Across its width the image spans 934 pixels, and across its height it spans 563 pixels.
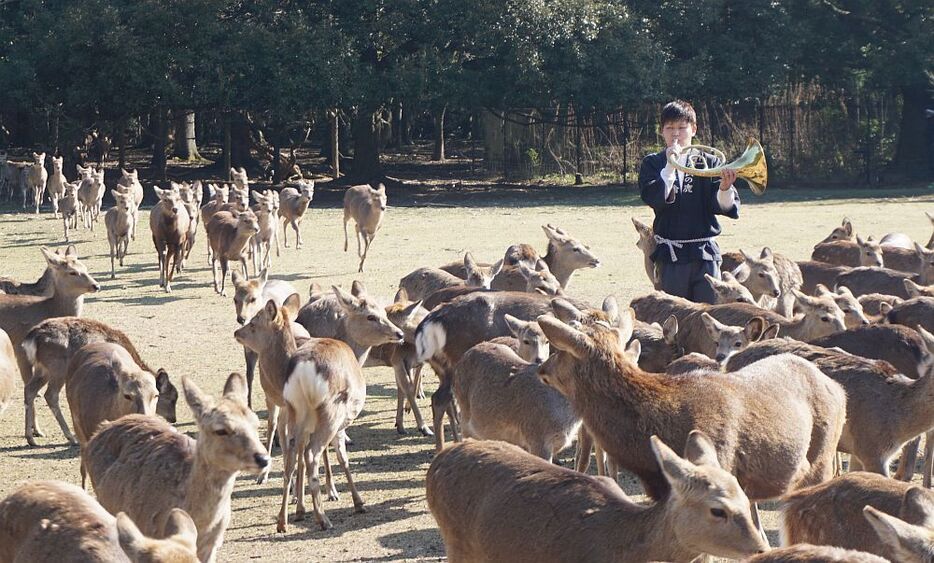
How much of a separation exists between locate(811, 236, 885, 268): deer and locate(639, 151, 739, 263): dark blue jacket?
539 cm

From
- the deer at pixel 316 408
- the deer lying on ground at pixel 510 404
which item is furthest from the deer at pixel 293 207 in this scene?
the deer lying on ground at pixel 510 404

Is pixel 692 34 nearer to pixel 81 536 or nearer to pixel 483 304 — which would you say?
pixel 483 304

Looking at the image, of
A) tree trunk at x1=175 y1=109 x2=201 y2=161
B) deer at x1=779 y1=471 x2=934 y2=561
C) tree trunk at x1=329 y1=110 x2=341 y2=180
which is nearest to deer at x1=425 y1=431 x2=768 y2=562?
deer at x1=779 y1=471 x2=934 y2=561

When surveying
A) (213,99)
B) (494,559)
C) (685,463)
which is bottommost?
(494,559)

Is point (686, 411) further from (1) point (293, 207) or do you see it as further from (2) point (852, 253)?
(1) point (293, 207)

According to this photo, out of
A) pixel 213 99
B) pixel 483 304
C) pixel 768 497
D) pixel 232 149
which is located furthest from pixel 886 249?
pixel 232 149

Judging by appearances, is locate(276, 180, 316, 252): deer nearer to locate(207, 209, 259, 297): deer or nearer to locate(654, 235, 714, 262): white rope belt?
locate(207, 209, 259, 297): deer

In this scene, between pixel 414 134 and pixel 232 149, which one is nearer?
pixel 232 149

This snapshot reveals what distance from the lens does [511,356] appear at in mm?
8141

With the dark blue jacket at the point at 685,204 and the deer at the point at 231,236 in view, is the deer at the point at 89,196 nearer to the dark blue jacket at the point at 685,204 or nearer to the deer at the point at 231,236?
the deer at the point at 231,236

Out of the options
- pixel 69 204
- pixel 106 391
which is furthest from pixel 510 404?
pixel 69 204

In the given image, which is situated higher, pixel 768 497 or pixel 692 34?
pixel 692 34

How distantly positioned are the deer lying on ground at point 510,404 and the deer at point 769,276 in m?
4.41

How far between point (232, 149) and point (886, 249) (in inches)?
1007
